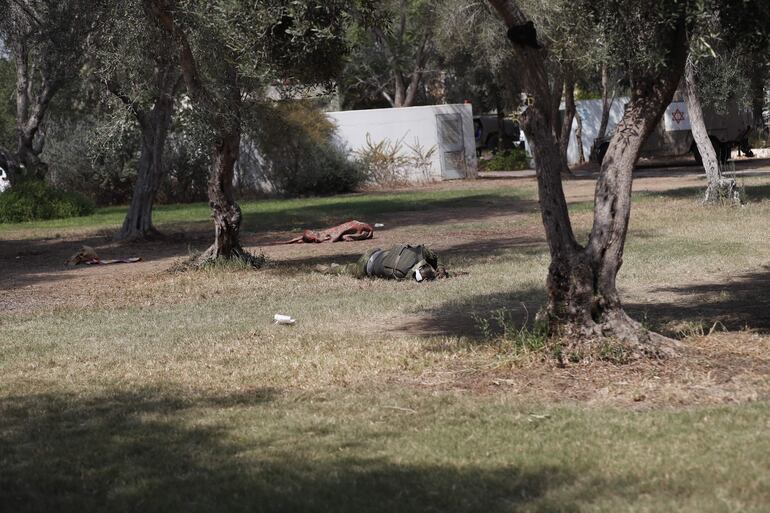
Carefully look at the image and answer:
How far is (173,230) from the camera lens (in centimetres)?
2236

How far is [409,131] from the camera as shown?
112 ft

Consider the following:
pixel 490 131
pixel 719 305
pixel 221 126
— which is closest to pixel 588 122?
pixel 490 131

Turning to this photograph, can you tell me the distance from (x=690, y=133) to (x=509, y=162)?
722 centimetres

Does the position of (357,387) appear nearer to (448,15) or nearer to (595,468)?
(595,468)

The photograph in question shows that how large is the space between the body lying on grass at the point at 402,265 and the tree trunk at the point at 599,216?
16.4 feet

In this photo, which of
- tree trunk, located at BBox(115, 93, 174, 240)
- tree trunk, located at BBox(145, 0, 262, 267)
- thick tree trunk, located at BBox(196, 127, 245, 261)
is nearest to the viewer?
tree trunk, located at BBox(145, 0, 262, 267)

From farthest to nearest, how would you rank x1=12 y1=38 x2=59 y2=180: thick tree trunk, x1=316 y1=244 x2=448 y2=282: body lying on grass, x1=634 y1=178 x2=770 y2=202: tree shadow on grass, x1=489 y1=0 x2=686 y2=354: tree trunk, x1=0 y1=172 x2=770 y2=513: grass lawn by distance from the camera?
x1=12 y1=38 x2=59 y2=180: thick tree trunk, x1=634 y1=178 x2=770 y2=202: tree shadow on grass, x1=316 y1=244 x2=448 y2=282: body lying on grass, x1=489 y1=0 x2=686 y2=354: tree trunk, x1=0 y1=172 x2=770 y2=513: grass lawn

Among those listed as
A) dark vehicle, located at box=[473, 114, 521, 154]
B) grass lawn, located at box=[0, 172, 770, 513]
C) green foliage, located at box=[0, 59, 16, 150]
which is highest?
green foliage, located at box=[0, 59, 16, 150]

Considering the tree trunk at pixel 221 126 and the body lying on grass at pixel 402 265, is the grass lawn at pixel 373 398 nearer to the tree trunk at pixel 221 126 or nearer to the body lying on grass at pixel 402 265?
the body lying on grass at pixel 402 265

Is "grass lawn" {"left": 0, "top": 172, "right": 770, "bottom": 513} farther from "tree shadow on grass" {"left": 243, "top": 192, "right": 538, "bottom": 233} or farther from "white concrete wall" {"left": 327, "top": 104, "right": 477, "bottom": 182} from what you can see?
"white concrete wall" {"left": 327, "top": 104, "right": 477, "bottom": 182}

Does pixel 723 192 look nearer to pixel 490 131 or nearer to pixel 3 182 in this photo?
pixel 3 182

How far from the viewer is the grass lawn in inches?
206

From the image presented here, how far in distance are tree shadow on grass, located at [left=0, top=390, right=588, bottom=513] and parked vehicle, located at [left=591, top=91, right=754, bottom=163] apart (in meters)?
27.2

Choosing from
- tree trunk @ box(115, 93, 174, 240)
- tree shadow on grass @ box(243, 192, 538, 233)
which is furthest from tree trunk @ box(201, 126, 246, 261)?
tree shadow on grass @ box(243, 192, 538, 233)
